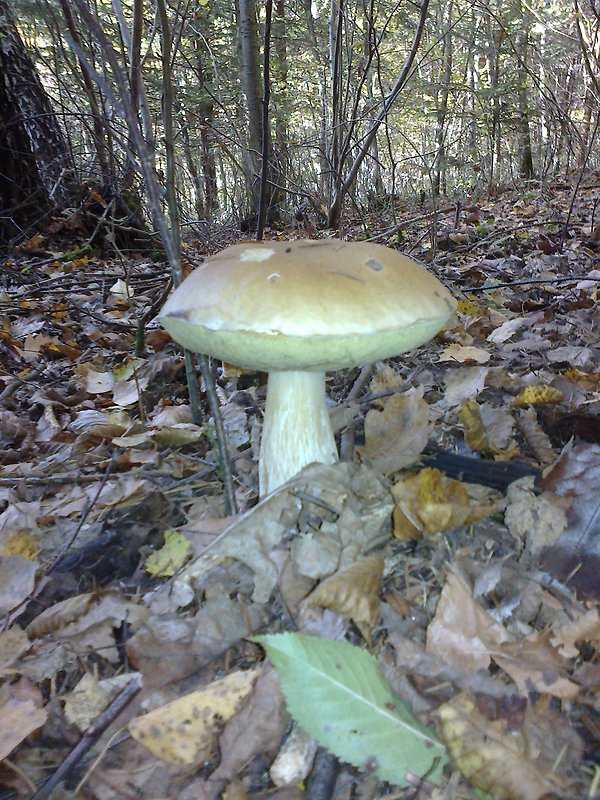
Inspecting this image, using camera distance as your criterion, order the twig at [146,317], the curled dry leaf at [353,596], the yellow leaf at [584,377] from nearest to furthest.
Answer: the curled dry leaf at [353,596]
the yellow leaf at [584,377]
the twig at [146,317]

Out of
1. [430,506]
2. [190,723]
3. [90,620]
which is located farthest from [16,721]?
[430,506]

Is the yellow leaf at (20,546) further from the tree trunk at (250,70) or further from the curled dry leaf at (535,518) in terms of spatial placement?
the tree trunk at (250,70)

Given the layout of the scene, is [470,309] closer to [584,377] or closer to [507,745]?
[584,377]

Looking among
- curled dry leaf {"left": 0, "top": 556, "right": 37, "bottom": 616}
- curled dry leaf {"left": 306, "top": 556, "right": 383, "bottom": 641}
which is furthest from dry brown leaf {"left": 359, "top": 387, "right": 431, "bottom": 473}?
curled dry leaf {"left": 0, "top": 556, "right": 37, "bottom": 616}

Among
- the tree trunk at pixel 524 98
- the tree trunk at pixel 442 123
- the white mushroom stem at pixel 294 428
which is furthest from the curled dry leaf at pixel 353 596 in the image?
the tree trunk at pixel 524 98

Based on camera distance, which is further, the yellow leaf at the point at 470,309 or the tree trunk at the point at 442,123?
the tree trunk at the point at 442,123

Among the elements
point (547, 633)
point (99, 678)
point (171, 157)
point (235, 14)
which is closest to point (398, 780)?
point (547, 633)

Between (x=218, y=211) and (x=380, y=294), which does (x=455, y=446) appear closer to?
(x=380, y=294)

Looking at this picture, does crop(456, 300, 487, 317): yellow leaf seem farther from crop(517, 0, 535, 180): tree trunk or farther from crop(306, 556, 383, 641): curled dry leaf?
crop(517, 0, 535, 180): tree trunk
